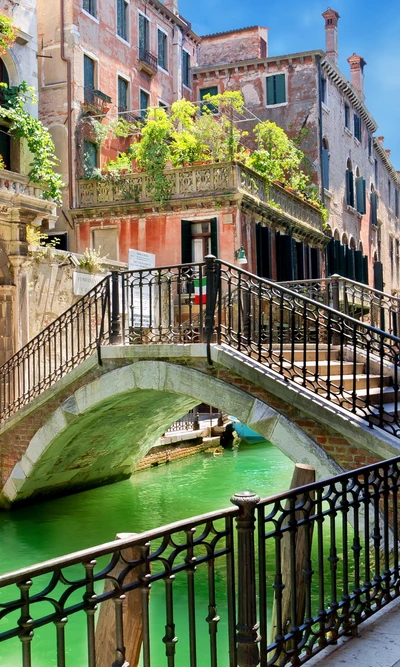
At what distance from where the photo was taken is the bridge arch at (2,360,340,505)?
7.74m

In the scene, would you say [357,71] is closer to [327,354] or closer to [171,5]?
[171,5]

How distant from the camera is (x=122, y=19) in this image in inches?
818

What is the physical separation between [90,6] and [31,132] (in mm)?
6448

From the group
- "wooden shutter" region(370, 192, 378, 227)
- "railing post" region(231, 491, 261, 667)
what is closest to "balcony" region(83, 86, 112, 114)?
"wooden shutter" region(370, 192, 378, 227)

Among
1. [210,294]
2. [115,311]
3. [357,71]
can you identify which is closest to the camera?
[210,294]

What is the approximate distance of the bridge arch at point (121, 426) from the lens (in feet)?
25.4

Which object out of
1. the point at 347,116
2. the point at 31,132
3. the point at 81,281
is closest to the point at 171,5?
the point at 347,116

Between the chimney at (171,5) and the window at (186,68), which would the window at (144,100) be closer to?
the window at (186,68)

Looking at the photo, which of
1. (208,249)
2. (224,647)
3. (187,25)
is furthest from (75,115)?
(224,647)

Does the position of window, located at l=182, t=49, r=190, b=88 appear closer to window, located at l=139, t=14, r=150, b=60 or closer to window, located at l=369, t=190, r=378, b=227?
window, located at l=139, t=14, r=150, b=60

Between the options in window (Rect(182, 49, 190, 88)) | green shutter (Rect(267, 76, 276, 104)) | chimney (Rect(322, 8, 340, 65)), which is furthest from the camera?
chimney (Rect(322, 8, 340, 65))

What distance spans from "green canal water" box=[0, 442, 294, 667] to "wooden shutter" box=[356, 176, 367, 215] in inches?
551

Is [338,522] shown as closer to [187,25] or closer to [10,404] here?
[10,404]

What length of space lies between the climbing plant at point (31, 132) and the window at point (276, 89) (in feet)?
38.9
